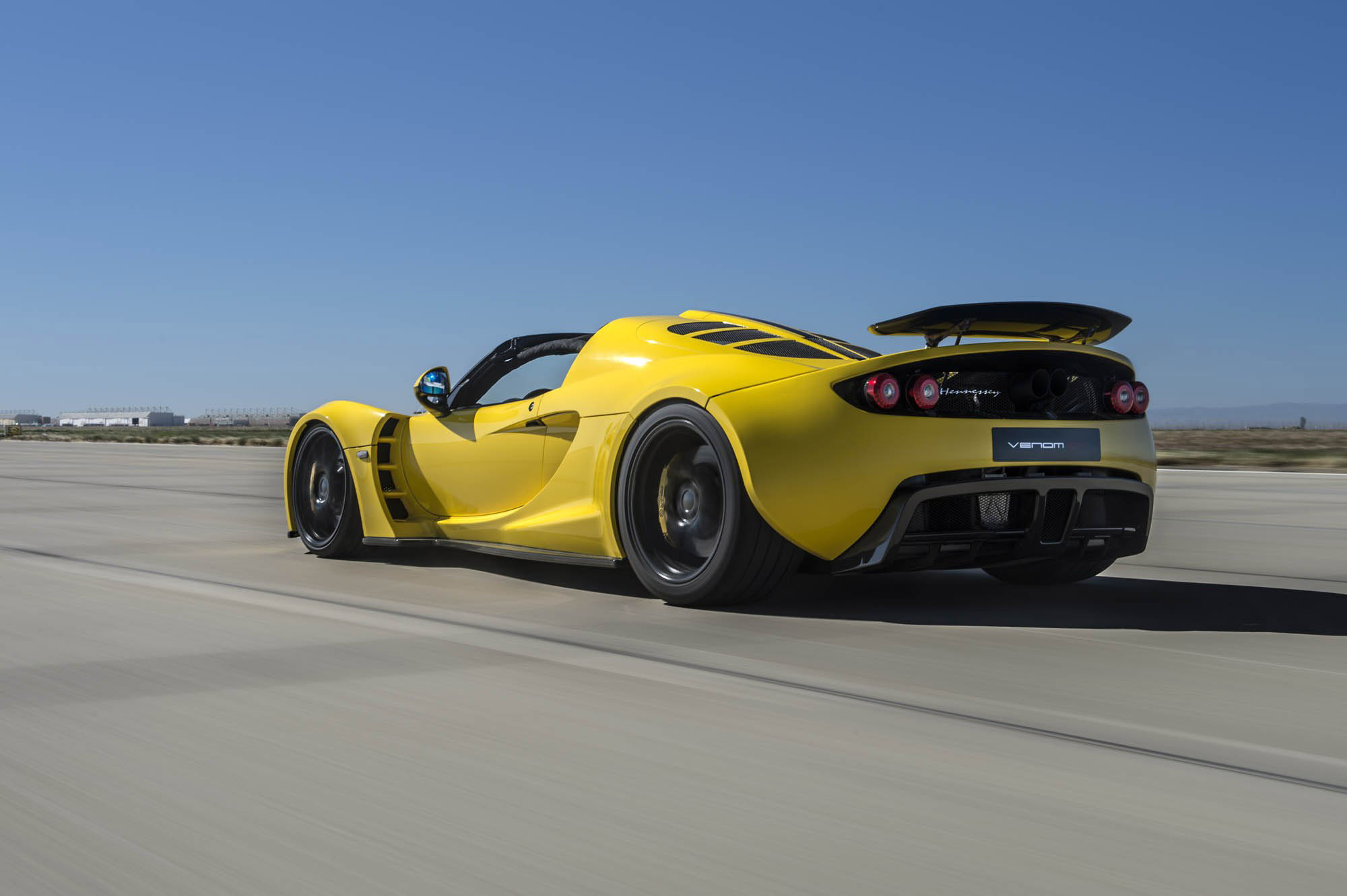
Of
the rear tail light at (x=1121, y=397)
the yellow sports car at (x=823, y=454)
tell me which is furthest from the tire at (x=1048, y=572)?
the rear tail light at (x=1121, y=397)

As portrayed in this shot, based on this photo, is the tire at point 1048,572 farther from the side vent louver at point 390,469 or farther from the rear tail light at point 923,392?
the side vent louver at point 390,469

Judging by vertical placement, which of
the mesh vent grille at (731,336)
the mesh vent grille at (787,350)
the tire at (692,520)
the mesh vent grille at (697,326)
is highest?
the mesh vent grille at (697,326)

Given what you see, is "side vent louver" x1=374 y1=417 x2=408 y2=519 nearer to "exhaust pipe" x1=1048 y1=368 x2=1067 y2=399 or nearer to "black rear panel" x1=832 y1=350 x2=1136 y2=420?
"black rear panel" x1=832 y1=350 x2=1136 y2=420

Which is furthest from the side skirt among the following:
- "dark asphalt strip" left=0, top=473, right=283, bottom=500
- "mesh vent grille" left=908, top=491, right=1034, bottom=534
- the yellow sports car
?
"dark asphalt strip" left=0, top=473, right=283, bottom=500

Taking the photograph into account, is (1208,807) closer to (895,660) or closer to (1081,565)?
(895,660)

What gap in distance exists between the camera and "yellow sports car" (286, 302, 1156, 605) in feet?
15.1

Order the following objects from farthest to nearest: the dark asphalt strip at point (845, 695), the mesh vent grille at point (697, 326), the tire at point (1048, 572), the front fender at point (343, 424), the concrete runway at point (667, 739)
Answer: the front fender at point (343, 424), the tire at point (1048, 572), the mesh vent grille at point (697, 326), the dark asphalt strip at point (845, 695), the concrete runway at point (667, 739)

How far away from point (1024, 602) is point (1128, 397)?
91 centimetres

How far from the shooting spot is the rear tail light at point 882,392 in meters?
4.59

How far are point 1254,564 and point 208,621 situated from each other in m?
5.07

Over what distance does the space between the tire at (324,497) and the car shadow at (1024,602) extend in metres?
0.88

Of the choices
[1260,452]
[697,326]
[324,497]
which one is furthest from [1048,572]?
[1260,452]

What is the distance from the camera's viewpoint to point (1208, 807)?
98.2 inches

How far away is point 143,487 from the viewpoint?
14.1m
